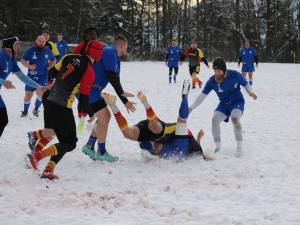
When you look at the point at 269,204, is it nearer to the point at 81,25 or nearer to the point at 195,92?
the point at 195,92

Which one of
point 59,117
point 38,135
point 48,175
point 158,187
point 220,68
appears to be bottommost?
point 158,187

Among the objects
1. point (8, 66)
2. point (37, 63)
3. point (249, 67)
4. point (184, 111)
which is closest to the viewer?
point (184, 111)

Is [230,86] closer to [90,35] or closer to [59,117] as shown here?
[90,35]

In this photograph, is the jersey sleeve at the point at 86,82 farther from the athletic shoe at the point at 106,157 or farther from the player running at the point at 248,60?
the player running at the point at 248,60

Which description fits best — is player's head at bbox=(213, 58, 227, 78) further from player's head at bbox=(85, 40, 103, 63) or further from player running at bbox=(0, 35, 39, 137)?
player running at bbox=(0, 35, 39, 137)

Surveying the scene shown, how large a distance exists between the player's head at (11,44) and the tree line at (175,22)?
3179cm

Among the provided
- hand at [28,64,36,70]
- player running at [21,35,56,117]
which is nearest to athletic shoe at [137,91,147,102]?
hand at [28,64,36,70]

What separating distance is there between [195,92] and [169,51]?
4515mm

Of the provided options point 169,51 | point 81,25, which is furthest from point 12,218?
point 81,25

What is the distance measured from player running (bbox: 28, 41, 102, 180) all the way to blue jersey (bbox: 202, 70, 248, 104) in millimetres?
2471

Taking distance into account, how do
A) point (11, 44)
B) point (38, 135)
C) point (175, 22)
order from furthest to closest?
point (175, 22)
point (11, 44)
point (38, 135)

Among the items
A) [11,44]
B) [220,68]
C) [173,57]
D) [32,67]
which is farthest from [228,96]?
[173,57]

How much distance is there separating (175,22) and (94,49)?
46801 millimetres

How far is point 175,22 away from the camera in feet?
170
